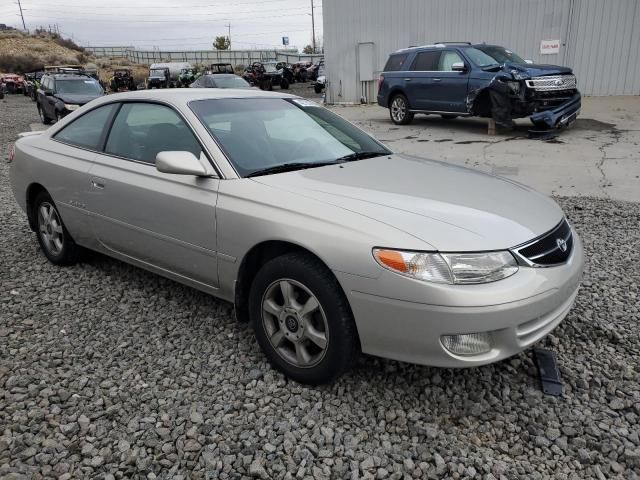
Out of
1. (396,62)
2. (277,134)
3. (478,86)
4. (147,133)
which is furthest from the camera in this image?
(396,62)

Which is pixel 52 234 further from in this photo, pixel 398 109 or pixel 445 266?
pixel 398 109

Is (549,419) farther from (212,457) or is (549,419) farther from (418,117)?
(418,117)

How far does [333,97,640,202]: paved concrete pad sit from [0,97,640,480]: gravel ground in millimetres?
2736

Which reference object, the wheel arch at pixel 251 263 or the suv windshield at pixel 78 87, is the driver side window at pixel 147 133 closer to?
the wheel arch at pixel 251 263

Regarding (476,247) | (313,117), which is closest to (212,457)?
(476,247)

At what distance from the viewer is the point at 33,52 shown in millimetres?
55219

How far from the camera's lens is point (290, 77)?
33094mm

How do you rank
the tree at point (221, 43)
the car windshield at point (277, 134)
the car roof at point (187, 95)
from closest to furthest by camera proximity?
the car windshield at point (277, 134)
the car roof at point (187, 95)
the tree at point (221, 43)

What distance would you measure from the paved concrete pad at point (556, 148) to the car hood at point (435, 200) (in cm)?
206

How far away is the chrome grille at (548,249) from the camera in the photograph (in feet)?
8.16

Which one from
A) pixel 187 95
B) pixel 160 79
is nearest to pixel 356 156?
pixel 187 95

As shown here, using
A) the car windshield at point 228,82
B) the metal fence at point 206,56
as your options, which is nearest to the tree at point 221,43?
the metal fence at point 206,56

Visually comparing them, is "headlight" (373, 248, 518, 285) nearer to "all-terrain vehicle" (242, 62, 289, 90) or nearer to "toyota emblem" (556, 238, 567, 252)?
"toyota emblem" (556, 238, 567, 252)

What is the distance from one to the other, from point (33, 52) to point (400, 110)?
54693mm
